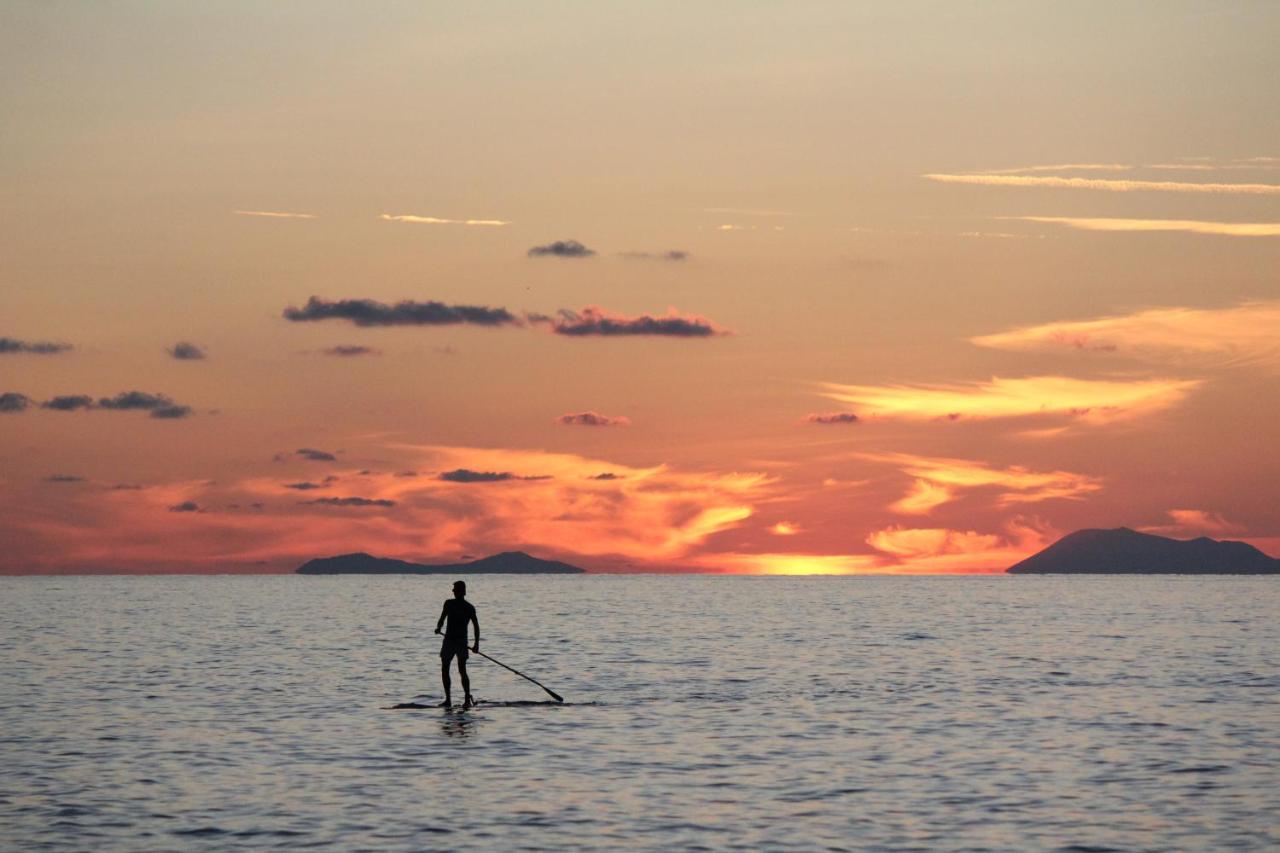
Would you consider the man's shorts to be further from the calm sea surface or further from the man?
the calm sea surface

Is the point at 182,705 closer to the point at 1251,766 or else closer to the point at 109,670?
the point at 109,670

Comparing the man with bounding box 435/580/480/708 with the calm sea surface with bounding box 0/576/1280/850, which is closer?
the calm sea surface with bounding box 0/576/1280/850

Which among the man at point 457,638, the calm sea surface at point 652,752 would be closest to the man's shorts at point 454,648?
the man at point 457,638

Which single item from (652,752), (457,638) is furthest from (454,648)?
(652,752)

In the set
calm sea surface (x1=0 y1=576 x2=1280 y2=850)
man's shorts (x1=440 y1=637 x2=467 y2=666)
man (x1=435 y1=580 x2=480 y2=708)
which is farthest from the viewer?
man's shorts (x1=440 y1=637 x2=467 y2=666)

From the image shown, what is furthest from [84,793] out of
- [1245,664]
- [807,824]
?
[1245,664]

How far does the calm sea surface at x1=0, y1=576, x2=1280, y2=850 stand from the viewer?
2417 centimetres

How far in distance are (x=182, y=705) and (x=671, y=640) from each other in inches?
1621

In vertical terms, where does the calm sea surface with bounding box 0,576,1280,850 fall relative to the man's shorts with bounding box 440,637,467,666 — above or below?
below

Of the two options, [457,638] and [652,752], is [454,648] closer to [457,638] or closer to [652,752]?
[457,638]

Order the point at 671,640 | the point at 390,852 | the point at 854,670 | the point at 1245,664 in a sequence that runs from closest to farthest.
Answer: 1. the point at 390,852
2. the point at 854,670
3. the point at 1245,664
4. the point at 671,640

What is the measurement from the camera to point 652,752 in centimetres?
3284

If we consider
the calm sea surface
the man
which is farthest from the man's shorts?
the calm sea surface

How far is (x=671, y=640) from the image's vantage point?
8219 cm
